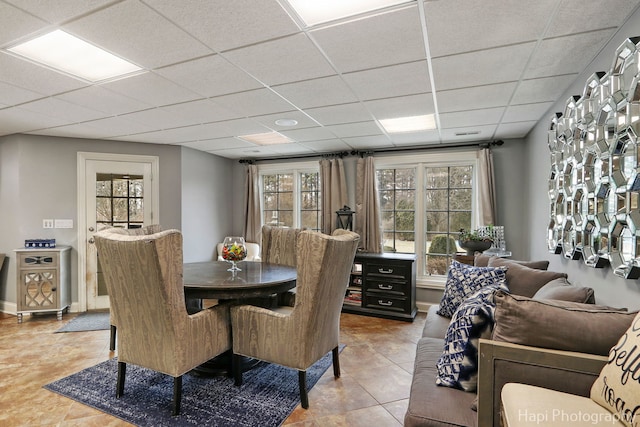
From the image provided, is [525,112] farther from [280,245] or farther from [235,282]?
[235,282]

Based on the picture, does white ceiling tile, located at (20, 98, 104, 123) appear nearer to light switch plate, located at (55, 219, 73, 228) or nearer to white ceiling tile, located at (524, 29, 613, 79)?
light switch plate, located at (55, 219, 73, 228)

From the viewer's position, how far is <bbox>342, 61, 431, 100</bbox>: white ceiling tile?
84.5 inches

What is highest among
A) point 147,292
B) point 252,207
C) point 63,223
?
point 252,207

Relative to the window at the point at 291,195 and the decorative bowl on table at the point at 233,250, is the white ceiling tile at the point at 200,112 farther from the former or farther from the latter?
the window at the point at 291,195

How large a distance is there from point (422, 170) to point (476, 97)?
194 centimetres

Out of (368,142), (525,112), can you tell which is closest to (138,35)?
(368,142)

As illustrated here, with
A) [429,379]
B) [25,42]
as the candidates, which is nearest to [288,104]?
[25,42]

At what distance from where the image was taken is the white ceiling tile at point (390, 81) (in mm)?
2146

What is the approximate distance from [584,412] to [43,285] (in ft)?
16.9

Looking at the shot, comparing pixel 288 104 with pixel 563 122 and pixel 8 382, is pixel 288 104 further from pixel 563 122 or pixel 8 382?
pixel 8 382

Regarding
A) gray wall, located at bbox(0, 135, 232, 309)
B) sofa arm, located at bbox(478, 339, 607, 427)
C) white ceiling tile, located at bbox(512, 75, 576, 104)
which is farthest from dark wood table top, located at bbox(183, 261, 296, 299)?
white ceiling tile, located at bbox(512, 75, 576, 104)

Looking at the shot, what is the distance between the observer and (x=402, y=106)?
2.88 metres

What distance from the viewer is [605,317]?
3.96ft

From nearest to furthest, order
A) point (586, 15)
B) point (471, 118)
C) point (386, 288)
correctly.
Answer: point (586, 15)
point (471, 118)
point (386, 288)
